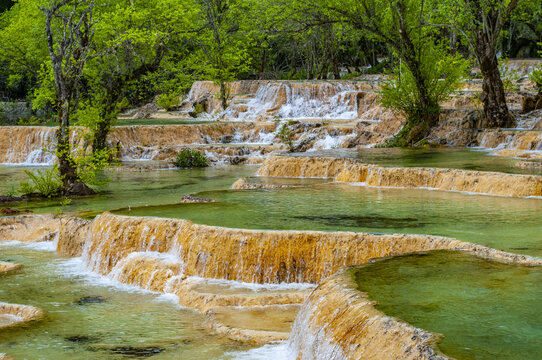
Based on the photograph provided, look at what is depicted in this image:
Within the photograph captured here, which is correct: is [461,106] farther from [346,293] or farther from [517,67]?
[346,293]

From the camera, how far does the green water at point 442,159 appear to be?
49.9 ft

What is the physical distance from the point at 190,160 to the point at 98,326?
16.6 meters

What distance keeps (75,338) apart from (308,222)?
421cm

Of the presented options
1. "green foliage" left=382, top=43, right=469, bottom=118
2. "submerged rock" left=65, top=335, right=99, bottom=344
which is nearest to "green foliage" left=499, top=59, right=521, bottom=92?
"green foliage" left=382, top=43, right=469, bottom=118

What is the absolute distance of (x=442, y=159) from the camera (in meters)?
17.7

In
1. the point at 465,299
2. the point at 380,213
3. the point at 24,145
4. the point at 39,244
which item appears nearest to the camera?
the point at 465,299

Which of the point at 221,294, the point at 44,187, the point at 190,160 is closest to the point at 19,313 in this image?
the point at 221,294

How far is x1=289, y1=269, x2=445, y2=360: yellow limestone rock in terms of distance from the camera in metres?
5.26

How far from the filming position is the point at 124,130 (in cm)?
2850

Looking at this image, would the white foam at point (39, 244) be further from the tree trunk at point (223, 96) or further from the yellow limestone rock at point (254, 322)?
the tree trunk at point (223, 96)

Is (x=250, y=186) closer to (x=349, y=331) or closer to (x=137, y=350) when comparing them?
(x=137, y=350)

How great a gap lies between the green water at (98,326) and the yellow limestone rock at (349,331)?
3.26 ft

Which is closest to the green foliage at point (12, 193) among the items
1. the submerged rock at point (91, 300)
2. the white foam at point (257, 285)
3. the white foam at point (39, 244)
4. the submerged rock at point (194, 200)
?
the white foam at point (39, 244)

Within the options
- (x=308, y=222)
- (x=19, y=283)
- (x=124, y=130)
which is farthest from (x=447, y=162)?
(x=124, y=130)
